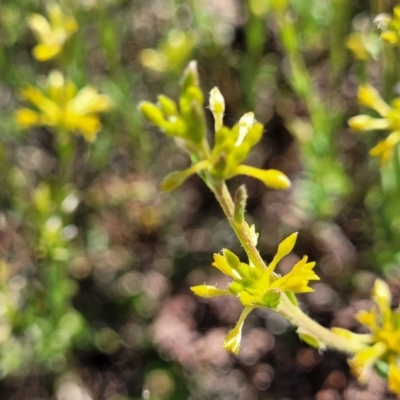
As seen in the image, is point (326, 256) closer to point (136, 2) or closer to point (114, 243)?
point (114, 243)

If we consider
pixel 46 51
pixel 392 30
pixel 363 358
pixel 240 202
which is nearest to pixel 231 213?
pixel 240 202

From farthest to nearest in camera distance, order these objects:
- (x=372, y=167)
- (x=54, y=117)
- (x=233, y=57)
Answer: (x=233, y=57) → (x=372, y=167) → (x=54, y=117)

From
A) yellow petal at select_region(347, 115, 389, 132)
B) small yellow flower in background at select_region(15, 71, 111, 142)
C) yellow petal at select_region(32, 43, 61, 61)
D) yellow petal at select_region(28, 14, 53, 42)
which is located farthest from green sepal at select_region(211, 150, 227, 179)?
yellow petal at select_region(28, 14, 53, 42)

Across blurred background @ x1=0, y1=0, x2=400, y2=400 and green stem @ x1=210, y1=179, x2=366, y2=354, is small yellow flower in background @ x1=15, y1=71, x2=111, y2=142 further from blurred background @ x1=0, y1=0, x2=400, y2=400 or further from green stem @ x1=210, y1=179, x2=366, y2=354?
green stem @ x1=210, y1=179, x2=366, y2=354

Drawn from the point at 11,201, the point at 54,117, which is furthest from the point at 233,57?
the point at 11,201

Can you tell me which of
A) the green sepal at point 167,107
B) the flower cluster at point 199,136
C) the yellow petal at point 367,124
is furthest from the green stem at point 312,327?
the yellow petal at point 367,124

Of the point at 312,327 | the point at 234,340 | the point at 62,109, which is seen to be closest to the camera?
the point at 234,340

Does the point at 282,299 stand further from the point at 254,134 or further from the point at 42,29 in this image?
the point at 42,29
